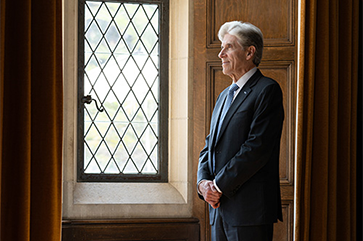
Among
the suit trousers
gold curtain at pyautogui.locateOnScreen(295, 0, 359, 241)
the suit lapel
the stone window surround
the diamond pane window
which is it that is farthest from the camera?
the diamond pane window

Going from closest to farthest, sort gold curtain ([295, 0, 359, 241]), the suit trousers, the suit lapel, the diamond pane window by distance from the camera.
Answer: the suit trousers, the suit lapel, gold curtain ([295, 0, 359, 241]), the diamond pane window

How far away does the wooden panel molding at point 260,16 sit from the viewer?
2.97 meters

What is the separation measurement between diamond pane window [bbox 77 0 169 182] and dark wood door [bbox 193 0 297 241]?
354mm

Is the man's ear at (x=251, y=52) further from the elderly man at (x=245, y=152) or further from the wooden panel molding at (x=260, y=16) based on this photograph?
the wooden panel molding at (x=260, y=16)

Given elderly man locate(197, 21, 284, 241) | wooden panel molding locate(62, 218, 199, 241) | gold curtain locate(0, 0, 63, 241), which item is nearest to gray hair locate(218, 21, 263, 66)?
elderly man locate(197, 21, 284, 241)

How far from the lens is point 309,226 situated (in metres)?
2.79

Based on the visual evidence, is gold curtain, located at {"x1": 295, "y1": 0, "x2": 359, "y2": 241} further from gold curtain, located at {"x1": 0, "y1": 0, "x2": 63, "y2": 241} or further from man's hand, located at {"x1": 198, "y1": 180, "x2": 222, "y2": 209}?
gold curtain, located at {"x1": 0, "y1": 0, "x2": 63, "y2": 241}

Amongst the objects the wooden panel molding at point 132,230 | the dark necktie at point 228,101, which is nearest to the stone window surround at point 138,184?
the wooden panel molding at point 132,230

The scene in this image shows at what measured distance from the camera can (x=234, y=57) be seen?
225 centimetres

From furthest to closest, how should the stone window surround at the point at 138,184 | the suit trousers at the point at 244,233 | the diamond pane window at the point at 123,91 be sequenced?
the diamond pane window at the point at 123,91 → the stone window surround at the point at 138,184 → the suit trousers at the point at 244,233

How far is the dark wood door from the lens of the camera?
2.96 metres

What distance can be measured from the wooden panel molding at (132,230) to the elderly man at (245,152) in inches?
29.9

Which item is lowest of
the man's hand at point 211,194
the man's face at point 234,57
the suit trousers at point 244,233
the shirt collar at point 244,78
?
the suit trousers at point 244,233

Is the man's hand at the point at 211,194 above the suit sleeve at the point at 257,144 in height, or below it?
below
